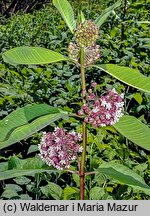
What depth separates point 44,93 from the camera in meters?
3.21

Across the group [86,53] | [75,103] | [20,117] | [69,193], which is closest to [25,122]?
[20,117]

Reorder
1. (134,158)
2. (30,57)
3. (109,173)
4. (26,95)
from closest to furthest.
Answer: (30,57), (109,173), (134,158), (26,95)

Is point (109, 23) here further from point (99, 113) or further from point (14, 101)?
point (99, 113)

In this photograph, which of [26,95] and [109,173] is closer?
[109,173]

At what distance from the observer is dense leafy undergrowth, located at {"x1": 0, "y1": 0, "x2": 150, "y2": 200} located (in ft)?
6.91

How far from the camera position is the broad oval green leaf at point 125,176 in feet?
4.71

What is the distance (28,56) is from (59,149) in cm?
32

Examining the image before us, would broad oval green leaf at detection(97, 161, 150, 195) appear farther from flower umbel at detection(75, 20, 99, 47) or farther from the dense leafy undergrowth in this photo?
flower umbel at detection(75, 20, 99, 47)

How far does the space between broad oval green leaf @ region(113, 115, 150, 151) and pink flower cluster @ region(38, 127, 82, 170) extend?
0.53ft

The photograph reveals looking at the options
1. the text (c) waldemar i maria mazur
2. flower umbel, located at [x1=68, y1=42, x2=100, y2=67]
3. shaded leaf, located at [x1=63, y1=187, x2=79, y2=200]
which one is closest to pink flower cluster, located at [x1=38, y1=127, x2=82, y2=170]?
the text (c) waldemar i maria mazur

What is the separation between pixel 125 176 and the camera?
58.5 inches

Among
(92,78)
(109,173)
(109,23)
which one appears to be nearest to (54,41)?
(109,23)

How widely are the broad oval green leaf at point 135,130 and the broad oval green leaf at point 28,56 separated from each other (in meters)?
0.24

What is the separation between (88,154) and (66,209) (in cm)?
97
